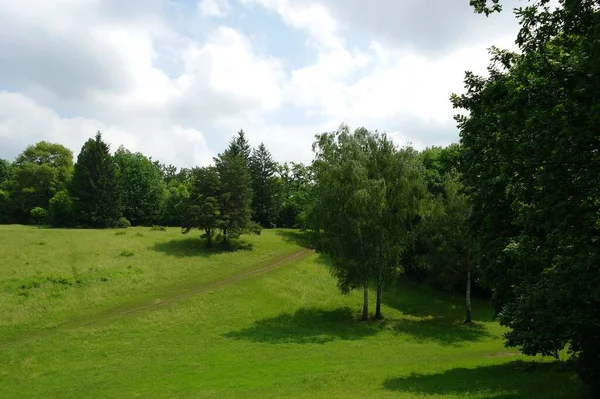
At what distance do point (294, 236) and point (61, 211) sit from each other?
4449cm

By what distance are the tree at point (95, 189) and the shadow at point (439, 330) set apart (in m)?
56.0

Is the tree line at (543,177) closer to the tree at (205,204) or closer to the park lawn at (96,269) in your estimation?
the park lawn at (96,269)

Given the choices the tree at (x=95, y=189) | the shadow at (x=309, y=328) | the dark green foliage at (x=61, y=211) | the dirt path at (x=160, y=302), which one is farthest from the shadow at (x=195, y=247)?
the dark green foliage at (x=61, y=211)

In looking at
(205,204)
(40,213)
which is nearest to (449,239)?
Answer: (205,204)

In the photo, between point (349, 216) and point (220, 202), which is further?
point (220, 202)

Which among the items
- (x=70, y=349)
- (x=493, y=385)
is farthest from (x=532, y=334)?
(x=70, y=349)

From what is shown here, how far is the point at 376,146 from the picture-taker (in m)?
44.6

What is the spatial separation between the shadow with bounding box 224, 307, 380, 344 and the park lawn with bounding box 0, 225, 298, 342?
12.1m

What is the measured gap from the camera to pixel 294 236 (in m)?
76.6

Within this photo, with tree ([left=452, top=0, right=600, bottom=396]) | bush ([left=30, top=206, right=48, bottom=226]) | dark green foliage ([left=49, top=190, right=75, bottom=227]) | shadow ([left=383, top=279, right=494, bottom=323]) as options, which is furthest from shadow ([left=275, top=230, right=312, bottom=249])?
tree ([left=452, top=0, right=600, bottom=396])

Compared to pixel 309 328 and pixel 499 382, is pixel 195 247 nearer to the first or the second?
pixel 309 328

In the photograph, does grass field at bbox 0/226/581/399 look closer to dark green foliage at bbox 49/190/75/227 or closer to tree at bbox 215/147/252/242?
tree at bbox 215/147/252/242

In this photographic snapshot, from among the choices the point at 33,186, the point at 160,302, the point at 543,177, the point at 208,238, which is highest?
the point at 33,186

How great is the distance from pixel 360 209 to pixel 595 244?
98.7 ft
